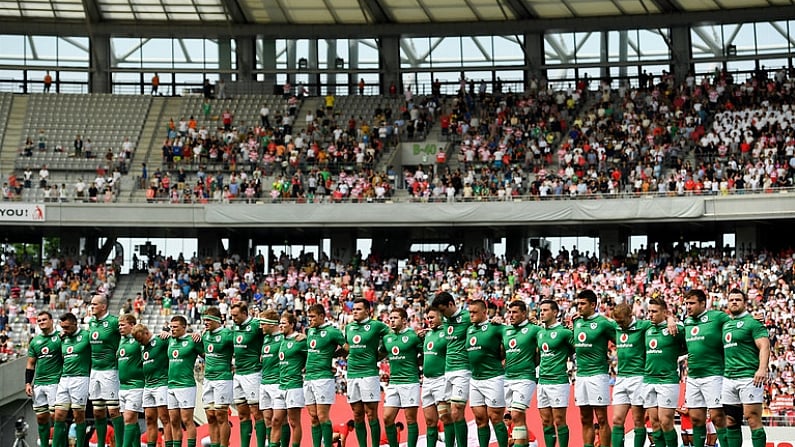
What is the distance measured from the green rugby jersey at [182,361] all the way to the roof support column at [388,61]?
3464 cm

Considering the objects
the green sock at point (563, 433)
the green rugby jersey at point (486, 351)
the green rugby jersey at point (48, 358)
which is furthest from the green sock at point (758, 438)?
the green rugby jersey at point (48, 358)

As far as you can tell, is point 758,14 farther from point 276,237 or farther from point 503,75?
point 276,237

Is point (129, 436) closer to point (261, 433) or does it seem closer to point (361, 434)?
point (261, 433)

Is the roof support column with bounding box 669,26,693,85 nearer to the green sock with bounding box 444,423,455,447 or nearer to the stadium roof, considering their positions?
the stadium roof

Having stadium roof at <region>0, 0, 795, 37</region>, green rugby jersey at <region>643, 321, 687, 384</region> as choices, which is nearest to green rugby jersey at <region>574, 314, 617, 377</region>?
green rugby jersey at <region>643, 321, 687, 384</region>

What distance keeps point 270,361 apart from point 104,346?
2.95 meters

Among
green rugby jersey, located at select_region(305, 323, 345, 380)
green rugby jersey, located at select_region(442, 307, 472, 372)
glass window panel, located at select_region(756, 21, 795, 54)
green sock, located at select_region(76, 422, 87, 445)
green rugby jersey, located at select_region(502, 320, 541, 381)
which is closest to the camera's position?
green rugby jersey, located at select_region(502, 320, 541, 381)

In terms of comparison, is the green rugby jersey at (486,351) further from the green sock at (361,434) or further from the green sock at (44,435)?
the green sock at (44,435)

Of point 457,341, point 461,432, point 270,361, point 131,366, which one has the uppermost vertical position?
point 457,341

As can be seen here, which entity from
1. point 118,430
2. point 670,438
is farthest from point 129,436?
point 670,438

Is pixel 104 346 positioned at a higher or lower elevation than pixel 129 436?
higher

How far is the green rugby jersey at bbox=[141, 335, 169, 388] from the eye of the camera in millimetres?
20125

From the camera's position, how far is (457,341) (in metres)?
18.5

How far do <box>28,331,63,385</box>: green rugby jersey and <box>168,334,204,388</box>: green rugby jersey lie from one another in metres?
2.17
